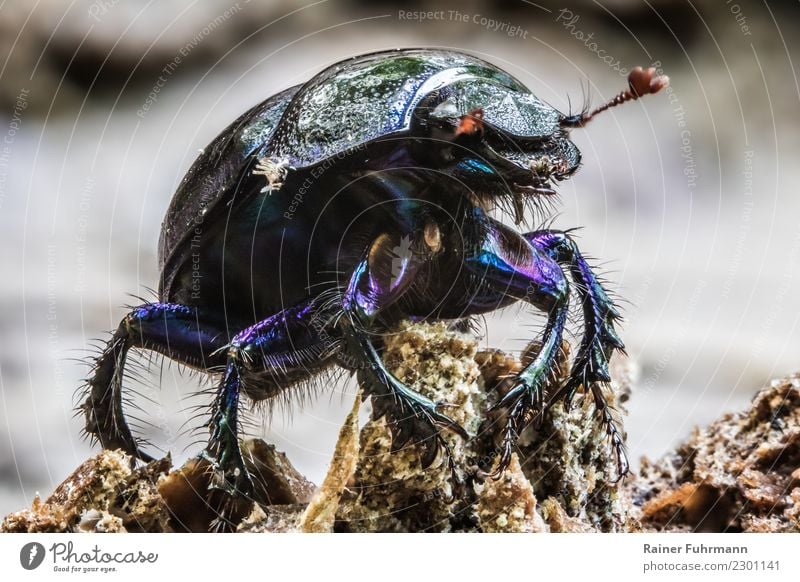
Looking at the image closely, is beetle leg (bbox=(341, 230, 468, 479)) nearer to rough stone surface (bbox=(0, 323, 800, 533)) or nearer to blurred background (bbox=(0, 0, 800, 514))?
rough stone surface (bbox=(0, 323, 800, 533))

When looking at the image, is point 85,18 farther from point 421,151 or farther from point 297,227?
point 421,151

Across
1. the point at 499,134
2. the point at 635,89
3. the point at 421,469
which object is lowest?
the point at 421,469

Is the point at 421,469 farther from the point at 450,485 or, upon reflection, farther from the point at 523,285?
the point at 523,285

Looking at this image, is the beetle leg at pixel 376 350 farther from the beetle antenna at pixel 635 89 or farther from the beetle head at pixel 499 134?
the beetle antenna at pixel 635 89

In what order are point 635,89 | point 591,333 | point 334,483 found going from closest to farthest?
point 334,483, point 635,89, point 591,333
